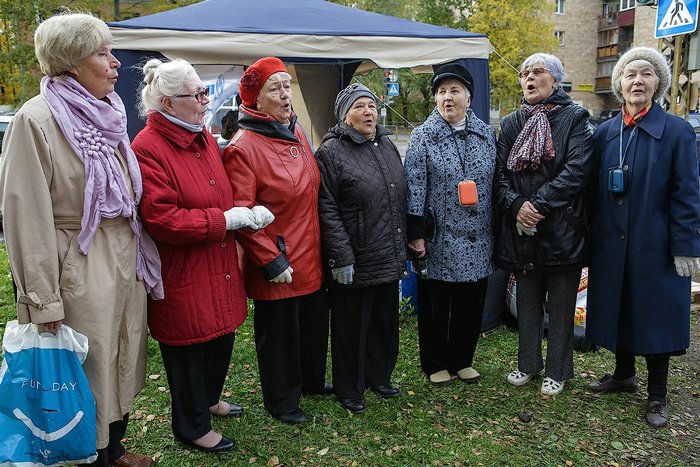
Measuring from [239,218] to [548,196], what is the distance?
1.74 metres

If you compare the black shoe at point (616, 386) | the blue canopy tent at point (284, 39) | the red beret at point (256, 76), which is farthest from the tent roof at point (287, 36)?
the black shoe at point (616, 386)

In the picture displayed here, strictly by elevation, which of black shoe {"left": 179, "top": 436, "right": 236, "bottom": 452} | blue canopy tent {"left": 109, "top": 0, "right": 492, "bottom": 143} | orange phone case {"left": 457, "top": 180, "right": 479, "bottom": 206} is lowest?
black shoe {"left": 179, "top": 436, "right": 236, "bottom": 452}

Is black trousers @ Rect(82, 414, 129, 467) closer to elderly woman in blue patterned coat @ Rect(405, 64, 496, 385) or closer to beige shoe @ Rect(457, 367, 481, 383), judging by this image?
elderly woman in blue patterned coat @ Rect(405, 64, 496, 385)

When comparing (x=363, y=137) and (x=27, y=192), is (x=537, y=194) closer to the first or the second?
(x=363, y=137)

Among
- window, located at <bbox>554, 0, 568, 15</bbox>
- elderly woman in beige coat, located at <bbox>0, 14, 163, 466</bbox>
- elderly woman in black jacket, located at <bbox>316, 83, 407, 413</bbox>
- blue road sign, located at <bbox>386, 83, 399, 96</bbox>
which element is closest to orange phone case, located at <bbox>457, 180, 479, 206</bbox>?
elderly woman in black jacket, located at <bbox>316, 83, 407, 413</bbox>

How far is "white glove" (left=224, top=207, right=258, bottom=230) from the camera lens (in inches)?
104

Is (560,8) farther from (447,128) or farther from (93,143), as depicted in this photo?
(93,143)

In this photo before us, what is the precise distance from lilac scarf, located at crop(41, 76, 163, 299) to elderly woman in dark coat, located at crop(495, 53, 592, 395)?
6.99 feet

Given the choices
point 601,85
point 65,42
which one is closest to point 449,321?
point 65,42

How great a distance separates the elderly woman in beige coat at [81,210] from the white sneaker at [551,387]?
96.7 inches

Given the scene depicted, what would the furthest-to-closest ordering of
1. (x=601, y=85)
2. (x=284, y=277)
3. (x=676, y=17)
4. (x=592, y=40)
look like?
(x=592, y=40)
(x=601, y=85)
(x=676, y=17)
(x=284, y=277)

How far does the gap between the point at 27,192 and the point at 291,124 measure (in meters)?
1.37

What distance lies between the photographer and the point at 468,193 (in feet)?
10.9

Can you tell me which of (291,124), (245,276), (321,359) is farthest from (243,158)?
(321,359)
